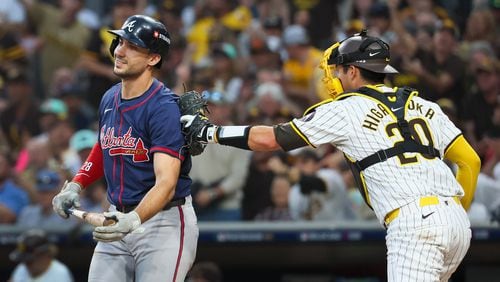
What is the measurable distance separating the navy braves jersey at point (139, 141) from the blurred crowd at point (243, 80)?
10.9 ft

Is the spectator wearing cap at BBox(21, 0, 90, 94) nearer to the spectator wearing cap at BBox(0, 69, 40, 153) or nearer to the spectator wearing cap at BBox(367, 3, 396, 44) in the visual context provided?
the spectator wearing cap at BBox(0, 69, 40, 153)

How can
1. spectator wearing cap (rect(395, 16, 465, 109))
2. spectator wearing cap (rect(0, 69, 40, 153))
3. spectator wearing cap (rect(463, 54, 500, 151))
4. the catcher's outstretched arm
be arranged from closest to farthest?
1. the catcher's outstretched arm
2. spectator wearing cap (rect(463, 54, 500, 151))
3. spectator wearing cap (rect(395, 16, 465, 109))
4. spectator wearing cap (rect(0, 69, 40, 153))

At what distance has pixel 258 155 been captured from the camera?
8.57 metres

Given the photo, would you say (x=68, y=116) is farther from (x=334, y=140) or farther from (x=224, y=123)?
(x=334, y=140)

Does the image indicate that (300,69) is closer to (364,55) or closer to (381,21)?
(381,21)

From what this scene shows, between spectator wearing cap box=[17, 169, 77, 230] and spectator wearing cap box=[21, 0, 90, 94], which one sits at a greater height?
spectator wearing cap box=[21, 0, 90, 94]

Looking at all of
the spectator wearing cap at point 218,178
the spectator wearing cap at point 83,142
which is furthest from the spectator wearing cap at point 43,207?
the spectator wearing cap at point 218,178

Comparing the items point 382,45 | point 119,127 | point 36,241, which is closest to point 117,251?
point 119,127

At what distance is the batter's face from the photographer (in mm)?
4895

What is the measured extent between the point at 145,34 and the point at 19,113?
5.59 m

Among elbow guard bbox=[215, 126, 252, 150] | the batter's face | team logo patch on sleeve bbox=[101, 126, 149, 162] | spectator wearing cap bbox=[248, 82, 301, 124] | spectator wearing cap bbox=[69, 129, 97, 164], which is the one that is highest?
the batter's face

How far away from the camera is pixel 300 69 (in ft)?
33.0

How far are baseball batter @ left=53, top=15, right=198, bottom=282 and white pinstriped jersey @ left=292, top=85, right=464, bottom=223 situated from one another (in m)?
0.65

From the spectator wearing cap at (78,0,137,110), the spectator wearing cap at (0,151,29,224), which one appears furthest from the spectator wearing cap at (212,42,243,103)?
the spectator wearing cap at (0,151,29,224)
